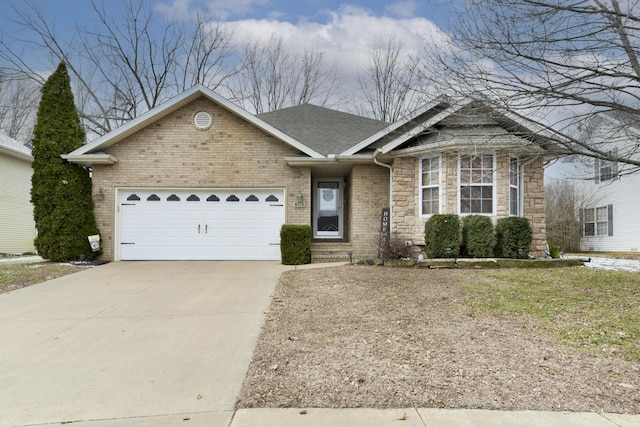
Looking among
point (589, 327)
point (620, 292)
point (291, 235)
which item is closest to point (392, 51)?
point (291, 235)

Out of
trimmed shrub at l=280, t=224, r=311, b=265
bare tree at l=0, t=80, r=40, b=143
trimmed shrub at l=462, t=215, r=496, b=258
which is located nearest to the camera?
trimmed shrub at l=462, t=215, r=496, b=258

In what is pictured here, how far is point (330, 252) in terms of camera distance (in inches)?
463

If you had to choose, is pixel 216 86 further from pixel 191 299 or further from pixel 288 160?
pixel 191 299

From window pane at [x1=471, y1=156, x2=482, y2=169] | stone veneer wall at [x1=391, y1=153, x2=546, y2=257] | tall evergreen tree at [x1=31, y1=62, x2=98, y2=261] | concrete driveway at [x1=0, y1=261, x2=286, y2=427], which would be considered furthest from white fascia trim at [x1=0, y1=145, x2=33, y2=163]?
window pane at [x1=471, y1=156, x2=482, y2=169]

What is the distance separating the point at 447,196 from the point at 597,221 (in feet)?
44.4

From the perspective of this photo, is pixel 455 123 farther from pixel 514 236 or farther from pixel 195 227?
pixel 195 227

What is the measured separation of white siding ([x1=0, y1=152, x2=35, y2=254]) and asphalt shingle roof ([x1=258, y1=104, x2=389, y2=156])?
9881 millimetres

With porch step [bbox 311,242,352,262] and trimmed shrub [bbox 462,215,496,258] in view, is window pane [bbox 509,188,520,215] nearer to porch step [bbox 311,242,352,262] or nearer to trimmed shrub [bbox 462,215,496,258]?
trimmed shrub [bbox 462,215,496,258]

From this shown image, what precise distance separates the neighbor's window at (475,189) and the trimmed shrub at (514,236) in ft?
1.96

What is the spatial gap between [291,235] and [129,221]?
505cm

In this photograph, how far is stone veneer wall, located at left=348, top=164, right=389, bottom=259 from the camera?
462 inches

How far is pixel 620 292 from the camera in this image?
665 centimetres

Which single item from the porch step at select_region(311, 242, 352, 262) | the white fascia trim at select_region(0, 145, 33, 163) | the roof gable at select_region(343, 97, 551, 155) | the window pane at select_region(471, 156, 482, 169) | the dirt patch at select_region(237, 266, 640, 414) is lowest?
the dirt patch at select_region(237, 266, 640, 414)

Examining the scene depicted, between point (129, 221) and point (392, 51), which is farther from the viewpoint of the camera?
point (392, 51)
